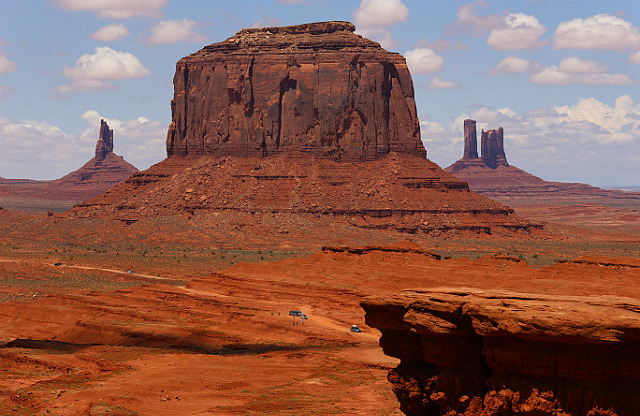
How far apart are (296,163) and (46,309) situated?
279ft

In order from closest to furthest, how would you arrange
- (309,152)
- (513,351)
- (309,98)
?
(513,351)
(309,98)
(309,152)

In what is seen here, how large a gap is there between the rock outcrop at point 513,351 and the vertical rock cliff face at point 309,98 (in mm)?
114063

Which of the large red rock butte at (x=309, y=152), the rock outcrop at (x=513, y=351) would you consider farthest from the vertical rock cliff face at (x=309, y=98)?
the rock outcrop at (x=513, y=351)

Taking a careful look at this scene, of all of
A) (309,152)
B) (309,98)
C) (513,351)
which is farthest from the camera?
(309,152)

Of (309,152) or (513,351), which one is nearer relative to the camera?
(513,351)

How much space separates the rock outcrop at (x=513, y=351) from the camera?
1912 cm

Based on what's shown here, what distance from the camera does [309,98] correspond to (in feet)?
450

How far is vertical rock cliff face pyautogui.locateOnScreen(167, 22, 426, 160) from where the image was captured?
136 metres

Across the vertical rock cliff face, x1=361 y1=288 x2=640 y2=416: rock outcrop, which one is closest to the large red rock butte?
the vertical rock cliff face

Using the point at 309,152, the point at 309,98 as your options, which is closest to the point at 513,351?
the point at 309,152

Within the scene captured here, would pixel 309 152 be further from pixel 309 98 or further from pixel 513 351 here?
pixel 513 351

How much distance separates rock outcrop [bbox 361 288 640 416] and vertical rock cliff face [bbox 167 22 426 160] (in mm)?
114063

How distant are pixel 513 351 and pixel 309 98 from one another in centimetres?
11884

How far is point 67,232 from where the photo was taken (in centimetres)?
12950
